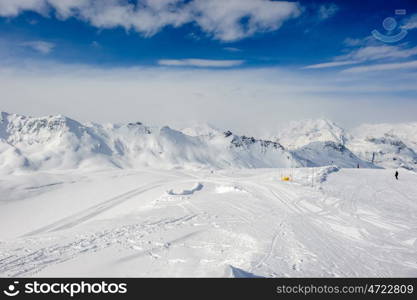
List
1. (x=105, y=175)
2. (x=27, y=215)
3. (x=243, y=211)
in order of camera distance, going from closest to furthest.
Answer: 1. (x=243, y=211)
2. (x=27, y=215)
3. (x=105, y=175)

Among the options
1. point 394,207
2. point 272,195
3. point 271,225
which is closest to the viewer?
point 271,225

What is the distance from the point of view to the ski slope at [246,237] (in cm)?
1248

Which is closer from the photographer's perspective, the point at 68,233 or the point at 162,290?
the point at 162,290

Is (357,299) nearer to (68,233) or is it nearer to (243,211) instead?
(243,211)

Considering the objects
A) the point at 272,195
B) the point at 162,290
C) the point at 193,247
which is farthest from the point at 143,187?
the point at 162,290

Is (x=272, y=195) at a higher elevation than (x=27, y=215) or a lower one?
higher

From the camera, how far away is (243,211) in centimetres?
2389

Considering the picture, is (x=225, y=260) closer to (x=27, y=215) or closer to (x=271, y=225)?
(x=271, y=225)

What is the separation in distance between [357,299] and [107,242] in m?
11.9

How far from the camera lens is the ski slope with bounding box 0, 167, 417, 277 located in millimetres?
12477

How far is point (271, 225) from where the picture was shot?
20.0 metres

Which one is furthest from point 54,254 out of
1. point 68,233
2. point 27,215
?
point 27,215

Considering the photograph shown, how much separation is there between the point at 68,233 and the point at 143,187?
3044 cm

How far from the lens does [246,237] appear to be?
668 inches
